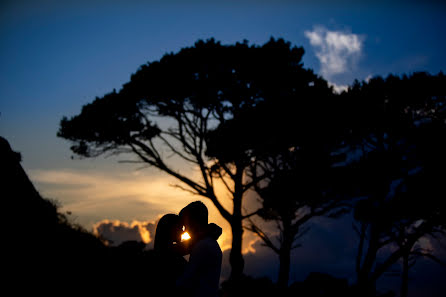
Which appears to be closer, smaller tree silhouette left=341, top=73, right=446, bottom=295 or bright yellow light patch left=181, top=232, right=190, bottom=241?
bright yellow light patch left=181, top=232, right=190, bottom=241

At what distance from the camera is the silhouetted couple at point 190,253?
8.48 ft

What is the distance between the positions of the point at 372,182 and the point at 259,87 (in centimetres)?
673

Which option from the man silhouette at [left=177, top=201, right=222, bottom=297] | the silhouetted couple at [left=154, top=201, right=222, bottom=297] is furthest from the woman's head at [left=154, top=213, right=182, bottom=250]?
the man silhouette at [left=177, top=201, right=222, bottom=297]

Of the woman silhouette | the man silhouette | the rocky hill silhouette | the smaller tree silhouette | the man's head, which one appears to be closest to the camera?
the man silhouette

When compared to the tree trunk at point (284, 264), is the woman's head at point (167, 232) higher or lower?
higher

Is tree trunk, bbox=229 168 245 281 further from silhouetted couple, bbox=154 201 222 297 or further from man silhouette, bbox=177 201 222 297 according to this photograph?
man silhouette, bbox=177 201 222 297

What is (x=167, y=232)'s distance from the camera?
297cm

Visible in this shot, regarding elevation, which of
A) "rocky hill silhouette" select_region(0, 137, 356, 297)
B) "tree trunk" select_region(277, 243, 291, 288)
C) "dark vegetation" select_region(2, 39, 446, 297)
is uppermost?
"dark vegetation" select_region(2, 39, 446, 297)

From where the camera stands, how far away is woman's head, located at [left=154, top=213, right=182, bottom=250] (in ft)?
9.71

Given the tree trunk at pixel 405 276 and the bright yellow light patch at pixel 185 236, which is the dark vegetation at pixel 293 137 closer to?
the tree trunk at pixel 405 276

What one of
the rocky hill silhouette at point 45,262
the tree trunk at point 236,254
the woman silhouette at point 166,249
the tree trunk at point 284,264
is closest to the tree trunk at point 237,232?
the tree trunk at point 236,254

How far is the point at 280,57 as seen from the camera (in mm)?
12898

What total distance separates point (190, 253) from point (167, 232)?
0.40 metres

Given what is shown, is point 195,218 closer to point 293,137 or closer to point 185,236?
point 185,236
